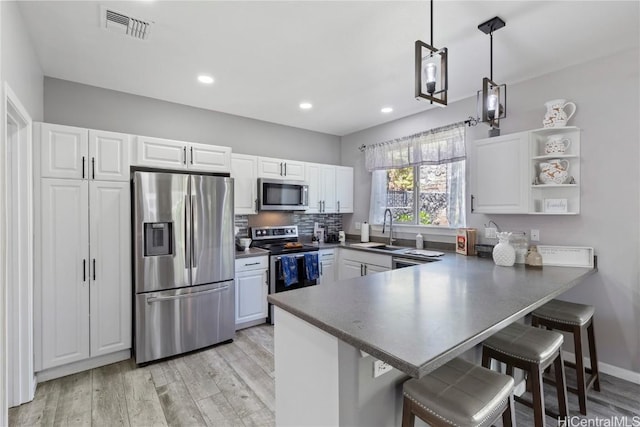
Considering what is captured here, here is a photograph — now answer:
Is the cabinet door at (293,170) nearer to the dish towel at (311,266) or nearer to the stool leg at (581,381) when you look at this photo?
the dish towel at (311,266)

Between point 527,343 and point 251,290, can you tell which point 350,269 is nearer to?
point 251,290

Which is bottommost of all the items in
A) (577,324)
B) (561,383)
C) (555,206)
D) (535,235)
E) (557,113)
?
(561,383)

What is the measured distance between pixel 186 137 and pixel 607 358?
15.4ft

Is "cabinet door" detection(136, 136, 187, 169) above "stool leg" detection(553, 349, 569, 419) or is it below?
above

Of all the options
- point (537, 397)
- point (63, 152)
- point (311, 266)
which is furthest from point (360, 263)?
point (63, 152)

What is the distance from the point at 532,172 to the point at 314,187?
2661 millimetres

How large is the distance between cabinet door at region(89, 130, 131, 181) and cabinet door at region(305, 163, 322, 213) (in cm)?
227

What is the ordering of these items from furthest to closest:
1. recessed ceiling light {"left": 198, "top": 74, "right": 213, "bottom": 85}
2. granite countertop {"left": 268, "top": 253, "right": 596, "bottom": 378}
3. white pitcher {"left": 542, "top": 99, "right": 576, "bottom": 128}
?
recessed ceiling light {"left": 198, "top": 74, "right": 213, "bottom": 85}, white pitcher {"left": 542, "top": 99, "right": 576, "bottom": 128}, granite countertop {"left": 268, "top": 253, "right": 596, "bottom": 378}

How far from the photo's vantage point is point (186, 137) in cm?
375

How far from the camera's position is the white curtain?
356 centimetres

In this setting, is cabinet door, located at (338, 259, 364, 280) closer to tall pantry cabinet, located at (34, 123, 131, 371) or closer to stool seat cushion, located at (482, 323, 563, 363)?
stool seat cushion, located at (482, 323, 563, 363)

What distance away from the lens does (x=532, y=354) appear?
1.64 meters

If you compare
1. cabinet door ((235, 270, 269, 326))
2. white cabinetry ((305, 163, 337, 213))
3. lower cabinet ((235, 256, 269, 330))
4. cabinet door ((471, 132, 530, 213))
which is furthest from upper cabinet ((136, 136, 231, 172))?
cabinet door ((471, 132, 530, 213))

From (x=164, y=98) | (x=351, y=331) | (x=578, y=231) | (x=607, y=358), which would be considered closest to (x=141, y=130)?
(x=164, y=98)
